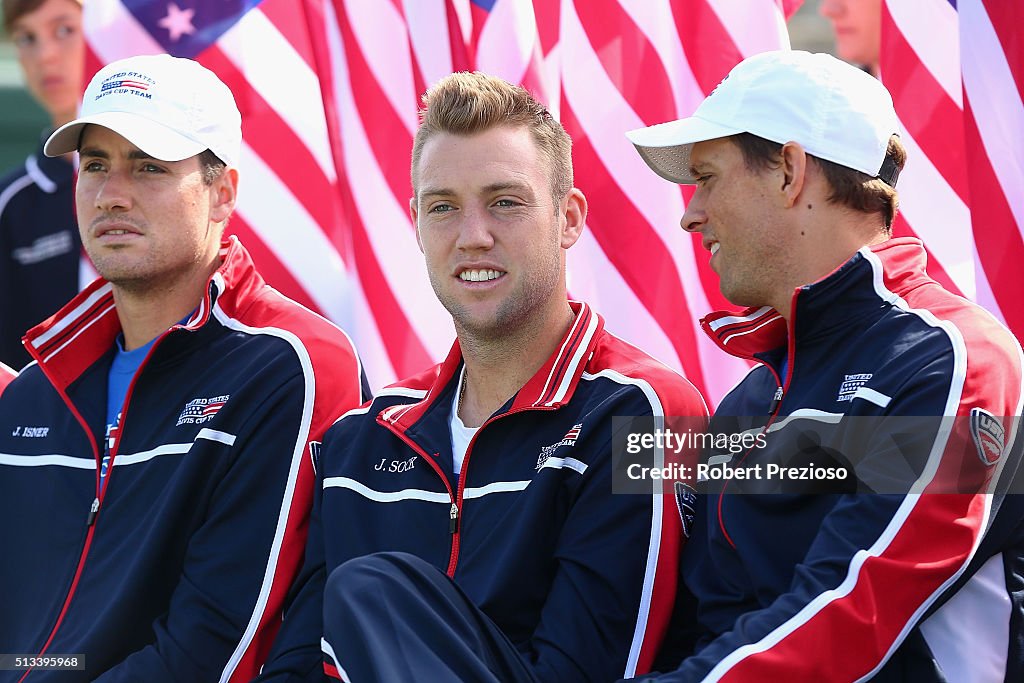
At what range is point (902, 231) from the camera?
10.8 ft

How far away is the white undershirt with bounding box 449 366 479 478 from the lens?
Result: 106 inches

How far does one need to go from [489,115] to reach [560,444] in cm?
69

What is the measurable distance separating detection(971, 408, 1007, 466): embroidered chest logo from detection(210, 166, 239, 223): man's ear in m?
1.88

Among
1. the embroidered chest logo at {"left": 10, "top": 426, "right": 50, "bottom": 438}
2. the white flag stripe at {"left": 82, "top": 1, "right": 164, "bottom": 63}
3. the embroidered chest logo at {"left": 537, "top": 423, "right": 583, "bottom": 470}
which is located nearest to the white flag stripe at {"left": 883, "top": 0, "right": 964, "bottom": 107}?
the embroidered chest logo at {"left": 537, "top": 423, "right": 583, "bottom": 470}

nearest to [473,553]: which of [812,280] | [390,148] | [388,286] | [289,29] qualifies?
[812,280]

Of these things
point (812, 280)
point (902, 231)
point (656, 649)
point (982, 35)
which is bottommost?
point (656, 649)

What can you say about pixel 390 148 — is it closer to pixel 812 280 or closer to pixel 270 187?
pixel 270 187

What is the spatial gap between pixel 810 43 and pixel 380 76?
16.6ft

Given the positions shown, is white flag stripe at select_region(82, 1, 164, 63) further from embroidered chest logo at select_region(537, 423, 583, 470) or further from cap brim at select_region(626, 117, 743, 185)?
embroidered chest logo at select_region(537, 423, 583, 470)

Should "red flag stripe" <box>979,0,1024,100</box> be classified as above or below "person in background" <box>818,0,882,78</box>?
below

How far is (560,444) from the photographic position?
2.57m

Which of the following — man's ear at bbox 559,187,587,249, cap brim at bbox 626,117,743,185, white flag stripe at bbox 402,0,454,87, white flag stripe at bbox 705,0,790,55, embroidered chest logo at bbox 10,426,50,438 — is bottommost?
embroidered chest logo at bbox 10,426,50,438

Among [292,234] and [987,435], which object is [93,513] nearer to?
[292,234]

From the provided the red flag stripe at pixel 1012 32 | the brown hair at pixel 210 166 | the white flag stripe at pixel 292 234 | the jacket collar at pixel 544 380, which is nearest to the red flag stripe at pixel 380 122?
the white flag stripe at pixel 292 234
